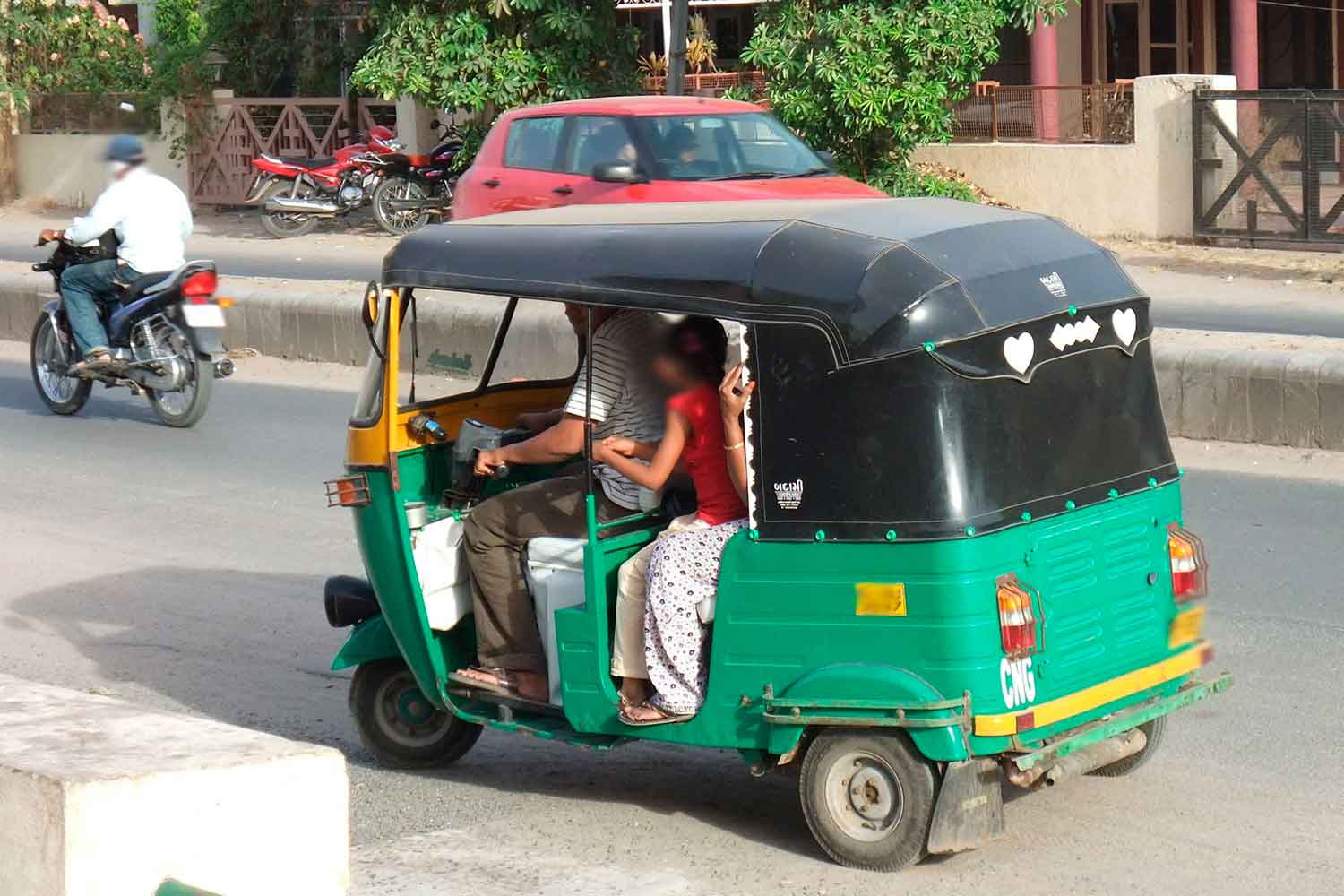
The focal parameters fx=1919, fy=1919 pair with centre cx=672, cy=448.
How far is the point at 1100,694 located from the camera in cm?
500

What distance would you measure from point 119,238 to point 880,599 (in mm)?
8552

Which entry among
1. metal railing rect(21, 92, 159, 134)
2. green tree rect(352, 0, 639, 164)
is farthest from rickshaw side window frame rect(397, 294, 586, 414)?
metal railing rect(21, 92, 159, 134)

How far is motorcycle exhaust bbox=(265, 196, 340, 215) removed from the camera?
2383 cm

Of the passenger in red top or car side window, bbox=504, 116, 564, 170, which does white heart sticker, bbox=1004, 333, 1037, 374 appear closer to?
the passenger in red top

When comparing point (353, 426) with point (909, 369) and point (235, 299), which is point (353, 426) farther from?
point (235, 299)

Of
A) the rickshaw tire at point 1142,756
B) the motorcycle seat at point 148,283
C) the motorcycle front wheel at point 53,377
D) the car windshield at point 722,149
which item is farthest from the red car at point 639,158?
the rickshaw tire at point 1142,756

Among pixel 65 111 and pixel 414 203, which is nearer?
pixel 414 203

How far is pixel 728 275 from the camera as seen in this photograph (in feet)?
15.8

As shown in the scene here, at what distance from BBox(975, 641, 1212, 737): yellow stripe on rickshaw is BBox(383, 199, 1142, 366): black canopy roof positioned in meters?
0.94

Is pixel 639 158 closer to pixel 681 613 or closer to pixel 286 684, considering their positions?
pixel 286 684

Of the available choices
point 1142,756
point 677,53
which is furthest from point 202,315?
point 677,53

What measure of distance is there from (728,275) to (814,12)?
1622 centimetres

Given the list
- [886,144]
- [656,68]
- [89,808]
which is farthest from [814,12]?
[89,808]

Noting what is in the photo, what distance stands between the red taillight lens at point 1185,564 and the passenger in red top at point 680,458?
1226 mm
